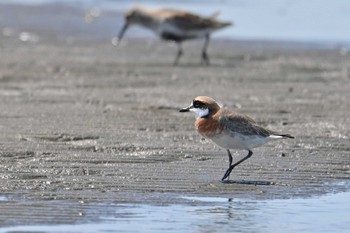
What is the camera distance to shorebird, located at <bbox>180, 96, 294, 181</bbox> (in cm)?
988

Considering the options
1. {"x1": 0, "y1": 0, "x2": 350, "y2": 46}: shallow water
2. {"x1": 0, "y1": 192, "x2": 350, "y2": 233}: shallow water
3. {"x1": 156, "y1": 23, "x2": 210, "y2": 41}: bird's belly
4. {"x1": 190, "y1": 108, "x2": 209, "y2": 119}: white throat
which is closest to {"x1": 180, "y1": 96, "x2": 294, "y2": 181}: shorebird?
{"x1": 190, "y1": 108, "x2": 209, "y2": 119}: white throat

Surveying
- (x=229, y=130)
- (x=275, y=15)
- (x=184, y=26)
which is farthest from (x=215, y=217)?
(x=275, y=15)

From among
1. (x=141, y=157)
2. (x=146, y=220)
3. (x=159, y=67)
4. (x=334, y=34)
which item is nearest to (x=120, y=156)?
(x=141, y=157)

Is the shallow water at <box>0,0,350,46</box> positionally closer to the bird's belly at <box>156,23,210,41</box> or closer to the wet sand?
the wet sand

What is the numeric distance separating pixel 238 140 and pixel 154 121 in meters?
2.86

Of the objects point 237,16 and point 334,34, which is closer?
point 334,34

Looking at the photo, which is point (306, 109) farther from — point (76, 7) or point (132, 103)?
point (76, 7)

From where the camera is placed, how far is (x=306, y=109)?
542 inches

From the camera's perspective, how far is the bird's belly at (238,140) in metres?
9.89

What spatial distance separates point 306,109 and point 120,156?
3847mm

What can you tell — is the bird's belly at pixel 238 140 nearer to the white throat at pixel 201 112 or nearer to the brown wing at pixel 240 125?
the brown wing at pixel 240 125

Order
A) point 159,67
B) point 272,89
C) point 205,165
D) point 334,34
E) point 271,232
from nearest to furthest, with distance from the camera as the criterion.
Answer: point 271,232
point 205,165
point 272,89
point 159,67
point 334,34

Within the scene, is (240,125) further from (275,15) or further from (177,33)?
(275,15)

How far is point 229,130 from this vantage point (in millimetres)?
9867
